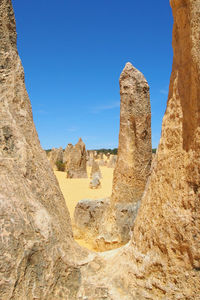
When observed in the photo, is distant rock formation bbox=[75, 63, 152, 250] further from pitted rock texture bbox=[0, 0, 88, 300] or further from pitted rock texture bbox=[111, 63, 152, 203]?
pitted rock texture bbox=[0, 0, 88, 300]

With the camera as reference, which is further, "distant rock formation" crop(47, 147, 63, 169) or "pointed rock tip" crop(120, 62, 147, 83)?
"distant rock formation" crop(47, 147, 63, 169)

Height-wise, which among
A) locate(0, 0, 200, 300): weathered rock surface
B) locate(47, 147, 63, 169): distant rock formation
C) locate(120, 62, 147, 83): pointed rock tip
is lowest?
locate(0, 0, 200, 300): weathered rock surface

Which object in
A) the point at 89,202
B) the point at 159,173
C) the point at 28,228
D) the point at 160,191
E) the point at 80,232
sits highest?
the point at 159,173

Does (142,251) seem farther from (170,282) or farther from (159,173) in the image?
(159,173)

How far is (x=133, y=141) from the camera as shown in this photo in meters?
5.17

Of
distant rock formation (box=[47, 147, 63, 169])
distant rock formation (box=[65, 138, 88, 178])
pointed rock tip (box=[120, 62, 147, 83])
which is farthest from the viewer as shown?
distant rock formation (box=[47, 147, 63, 169])

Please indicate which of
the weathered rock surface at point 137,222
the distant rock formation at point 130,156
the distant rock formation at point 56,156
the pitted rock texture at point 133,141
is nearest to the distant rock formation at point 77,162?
the distant rock formation at point 56,156

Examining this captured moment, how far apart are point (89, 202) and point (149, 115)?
7.42 feet

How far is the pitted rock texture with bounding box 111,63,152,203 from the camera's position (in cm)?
504

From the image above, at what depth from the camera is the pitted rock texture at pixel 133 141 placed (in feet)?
16.5

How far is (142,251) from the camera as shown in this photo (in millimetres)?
1776

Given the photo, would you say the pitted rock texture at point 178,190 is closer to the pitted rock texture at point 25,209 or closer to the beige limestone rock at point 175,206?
the beige limestone rock at point 175,206

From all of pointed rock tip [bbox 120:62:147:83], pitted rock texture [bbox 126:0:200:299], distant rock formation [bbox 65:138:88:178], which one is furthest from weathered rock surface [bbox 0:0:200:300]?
distant rock formation [bbox 65:138:88:178]

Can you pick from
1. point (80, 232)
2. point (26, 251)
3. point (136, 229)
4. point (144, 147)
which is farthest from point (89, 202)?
→ point (26, 251)
